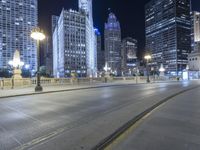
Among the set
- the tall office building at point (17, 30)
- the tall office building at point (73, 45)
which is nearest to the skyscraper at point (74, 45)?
the tall office building at point (73, 45)

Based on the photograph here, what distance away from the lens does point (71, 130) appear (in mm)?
5910

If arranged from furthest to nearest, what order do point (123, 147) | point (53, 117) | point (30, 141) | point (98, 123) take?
point (53, 117)
point (98, 123)
point (30, 141)
point (123, 147)

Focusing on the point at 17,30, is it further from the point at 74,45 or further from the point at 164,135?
the point at 164,135

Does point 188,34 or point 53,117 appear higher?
point 188,34

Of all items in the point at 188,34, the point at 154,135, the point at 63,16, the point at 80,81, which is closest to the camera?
the point at 154,135

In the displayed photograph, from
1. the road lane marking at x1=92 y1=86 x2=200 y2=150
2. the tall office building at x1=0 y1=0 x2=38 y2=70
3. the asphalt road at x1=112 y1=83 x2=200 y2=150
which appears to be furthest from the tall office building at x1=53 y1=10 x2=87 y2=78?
the asphalt road at x1=112 y1=83 x2=200 y2=150

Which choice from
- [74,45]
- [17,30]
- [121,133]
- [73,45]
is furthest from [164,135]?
[17,30]

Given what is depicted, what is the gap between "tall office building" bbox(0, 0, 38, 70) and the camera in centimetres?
13688

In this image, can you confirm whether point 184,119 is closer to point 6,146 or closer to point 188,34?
point 6,146

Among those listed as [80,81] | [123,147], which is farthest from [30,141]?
[80,81]

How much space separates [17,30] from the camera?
Result: 145 meters

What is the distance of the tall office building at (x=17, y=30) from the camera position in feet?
449

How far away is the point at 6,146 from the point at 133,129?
11.4 feet

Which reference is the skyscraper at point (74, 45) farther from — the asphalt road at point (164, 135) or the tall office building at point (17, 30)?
the asphalt road at point (164, 135)
